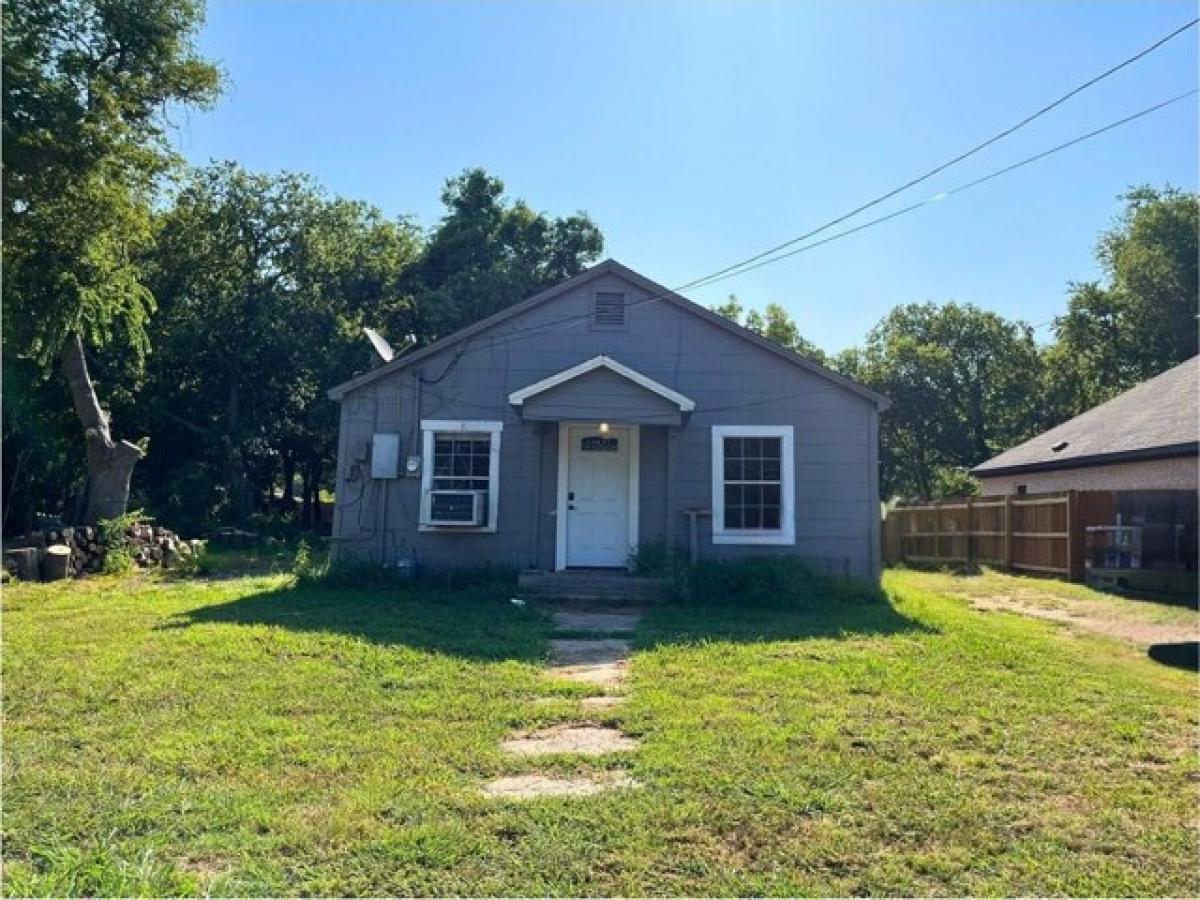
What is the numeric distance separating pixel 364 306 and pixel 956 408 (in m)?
24.9

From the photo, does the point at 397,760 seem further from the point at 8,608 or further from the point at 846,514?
the point at 846,514

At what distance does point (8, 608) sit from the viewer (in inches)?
368

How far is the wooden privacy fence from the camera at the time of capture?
13.9 metres

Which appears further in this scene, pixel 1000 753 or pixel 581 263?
pixel 581 263

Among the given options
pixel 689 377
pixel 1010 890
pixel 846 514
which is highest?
pixel 689 377

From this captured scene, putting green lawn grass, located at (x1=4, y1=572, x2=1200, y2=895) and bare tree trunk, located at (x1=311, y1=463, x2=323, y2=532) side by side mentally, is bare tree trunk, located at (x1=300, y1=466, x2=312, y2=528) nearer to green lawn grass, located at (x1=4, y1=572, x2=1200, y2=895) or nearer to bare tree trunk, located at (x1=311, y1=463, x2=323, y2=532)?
bare tree trunk, located at (x1=311, y1=463, x2=323, y2=532)

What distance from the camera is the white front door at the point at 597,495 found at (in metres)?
11.5

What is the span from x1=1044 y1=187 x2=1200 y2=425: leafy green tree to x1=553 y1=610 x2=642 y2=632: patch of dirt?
29.4 metres

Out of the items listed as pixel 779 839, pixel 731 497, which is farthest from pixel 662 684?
pixel 731 497

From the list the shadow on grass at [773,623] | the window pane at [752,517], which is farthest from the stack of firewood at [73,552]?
the window pane at [752,517]

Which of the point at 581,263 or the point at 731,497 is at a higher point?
the point at 581,263

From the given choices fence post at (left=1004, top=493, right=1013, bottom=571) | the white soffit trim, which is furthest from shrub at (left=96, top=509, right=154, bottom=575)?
fence post at (left=1004, top=493, right=1013, bottom=571)

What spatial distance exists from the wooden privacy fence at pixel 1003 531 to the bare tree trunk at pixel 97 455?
53.9 ft

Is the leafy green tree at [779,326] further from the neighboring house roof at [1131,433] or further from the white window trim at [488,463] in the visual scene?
the white window trim at [488,463]
